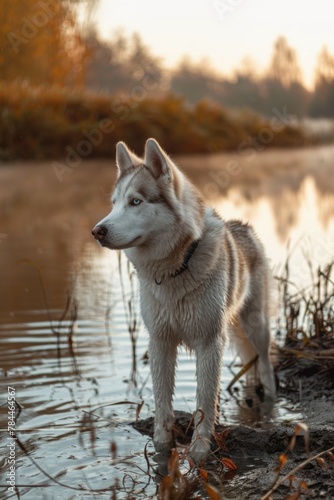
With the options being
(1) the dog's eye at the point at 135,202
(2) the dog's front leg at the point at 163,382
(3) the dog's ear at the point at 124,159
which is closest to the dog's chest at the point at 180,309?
(2) the dog's front leg at the point at 163,382

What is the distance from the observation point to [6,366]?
199 inches

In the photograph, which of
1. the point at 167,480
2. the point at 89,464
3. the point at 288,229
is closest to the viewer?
the point at 167,480

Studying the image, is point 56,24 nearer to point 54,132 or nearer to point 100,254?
point 54,132

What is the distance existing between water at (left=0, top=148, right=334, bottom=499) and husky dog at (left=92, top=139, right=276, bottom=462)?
0.30m

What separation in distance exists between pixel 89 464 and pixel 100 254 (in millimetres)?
5327

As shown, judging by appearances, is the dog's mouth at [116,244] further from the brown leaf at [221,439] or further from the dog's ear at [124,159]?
the brown leaf at [221,439]

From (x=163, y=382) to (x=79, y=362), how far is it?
1.33 m

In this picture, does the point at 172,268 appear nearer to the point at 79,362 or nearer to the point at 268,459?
the point at 268,459

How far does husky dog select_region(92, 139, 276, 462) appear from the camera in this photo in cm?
359

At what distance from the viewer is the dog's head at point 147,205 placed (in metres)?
3.48

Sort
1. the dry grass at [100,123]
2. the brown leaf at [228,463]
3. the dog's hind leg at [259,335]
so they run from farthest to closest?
the dry grass at [100,123] → the dog's hind leg at [259,335] → the brown leaf at [228,463]

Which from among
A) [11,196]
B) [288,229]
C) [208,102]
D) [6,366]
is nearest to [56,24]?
[208,102]

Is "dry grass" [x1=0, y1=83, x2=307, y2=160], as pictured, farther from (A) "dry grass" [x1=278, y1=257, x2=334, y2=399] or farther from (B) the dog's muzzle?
(B) the dog's muzzle

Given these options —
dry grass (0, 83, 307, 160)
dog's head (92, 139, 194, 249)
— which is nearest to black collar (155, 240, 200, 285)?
dog's head (92, 139, 194, 249)
